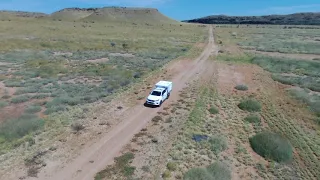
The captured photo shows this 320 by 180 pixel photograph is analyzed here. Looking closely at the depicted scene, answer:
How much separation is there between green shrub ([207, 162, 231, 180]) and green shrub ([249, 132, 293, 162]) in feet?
13.2

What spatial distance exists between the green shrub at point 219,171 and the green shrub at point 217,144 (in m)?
2.02

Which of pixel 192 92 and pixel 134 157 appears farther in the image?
pixel 192 92

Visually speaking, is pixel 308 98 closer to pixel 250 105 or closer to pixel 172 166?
pixel 250 105

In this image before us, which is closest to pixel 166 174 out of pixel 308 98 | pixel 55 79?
pixel 308 98

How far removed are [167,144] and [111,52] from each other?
159 ft

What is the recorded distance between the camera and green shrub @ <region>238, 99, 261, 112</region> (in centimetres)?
2725

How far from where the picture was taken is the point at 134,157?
17844 mm

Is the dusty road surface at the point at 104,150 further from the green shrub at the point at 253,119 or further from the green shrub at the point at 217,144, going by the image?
the green shrub at the point at 253,119

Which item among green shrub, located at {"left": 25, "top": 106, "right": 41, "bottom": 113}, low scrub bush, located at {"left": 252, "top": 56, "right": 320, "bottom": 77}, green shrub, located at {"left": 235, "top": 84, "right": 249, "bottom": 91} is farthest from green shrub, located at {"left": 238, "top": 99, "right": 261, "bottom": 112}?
green shrub, located at {"left": 25, "top": 106, "right": 41, "bottom": 113}

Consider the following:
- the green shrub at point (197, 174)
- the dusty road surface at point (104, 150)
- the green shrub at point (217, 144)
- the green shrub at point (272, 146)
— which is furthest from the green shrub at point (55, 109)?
the green shrub at point (272, 146)

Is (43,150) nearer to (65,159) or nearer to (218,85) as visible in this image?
(65,159)

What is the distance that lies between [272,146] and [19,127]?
1992cm

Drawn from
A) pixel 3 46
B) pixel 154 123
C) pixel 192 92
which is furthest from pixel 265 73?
pixel 3 46

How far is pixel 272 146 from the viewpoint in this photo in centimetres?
1967
